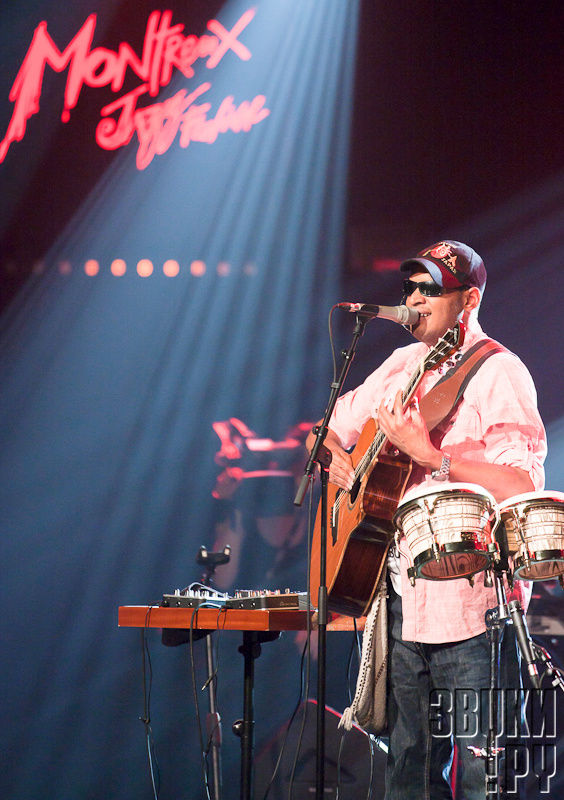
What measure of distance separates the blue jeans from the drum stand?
0.05 metres

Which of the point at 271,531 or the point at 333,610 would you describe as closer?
the point at 333,610

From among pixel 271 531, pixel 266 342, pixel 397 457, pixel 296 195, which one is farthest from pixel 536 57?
pixel 397 457

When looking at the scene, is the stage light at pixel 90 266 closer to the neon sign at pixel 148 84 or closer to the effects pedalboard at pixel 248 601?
the neon sign at pixel 148 84

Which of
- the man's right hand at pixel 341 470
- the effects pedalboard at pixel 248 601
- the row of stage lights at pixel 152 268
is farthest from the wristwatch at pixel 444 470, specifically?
the row of stage lights at pixel 152 268

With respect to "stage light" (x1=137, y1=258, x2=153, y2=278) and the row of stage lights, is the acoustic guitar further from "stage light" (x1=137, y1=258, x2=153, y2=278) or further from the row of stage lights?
"stage light" (x1=137, y1=258, x2=153, y2=278)

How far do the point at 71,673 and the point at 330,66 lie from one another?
14.5 feet

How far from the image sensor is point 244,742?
2.79 m

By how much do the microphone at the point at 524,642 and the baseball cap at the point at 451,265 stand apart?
1068 mm

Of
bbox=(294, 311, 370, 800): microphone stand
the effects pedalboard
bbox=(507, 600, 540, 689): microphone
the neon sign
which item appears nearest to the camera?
bbox=(507, 600, 540, 689): microphone

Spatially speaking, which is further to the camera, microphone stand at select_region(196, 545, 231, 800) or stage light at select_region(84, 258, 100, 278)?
stage light at select_region(84, 258, 100, 278)

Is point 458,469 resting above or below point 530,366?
below

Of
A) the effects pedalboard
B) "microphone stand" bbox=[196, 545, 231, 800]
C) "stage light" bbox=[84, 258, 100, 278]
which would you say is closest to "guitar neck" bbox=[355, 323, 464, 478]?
the effects pedalboard

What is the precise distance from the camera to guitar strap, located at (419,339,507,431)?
2.35 m

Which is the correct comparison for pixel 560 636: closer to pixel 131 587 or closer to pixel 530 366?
pixel 530 366
